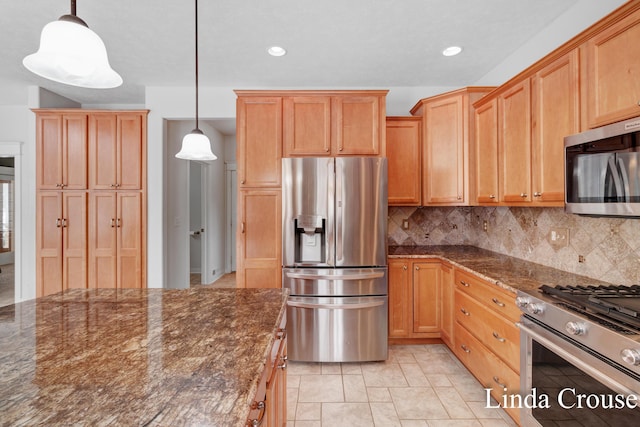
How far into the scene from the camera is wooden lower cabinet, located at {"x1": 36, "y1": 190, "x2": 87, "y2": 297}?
333 cm

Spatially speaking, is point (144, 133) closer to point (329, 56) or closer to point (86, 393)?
point (329, 56)

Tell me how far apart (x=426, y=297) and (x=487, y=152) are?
1.43 metres

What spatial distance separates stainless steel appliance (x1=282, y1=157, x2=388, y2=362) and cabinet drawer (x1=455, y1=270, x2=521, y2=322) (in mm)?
630

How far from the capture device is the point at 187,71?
309cm

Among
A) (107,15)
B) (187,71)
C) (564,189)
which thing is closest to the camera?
(564,189)

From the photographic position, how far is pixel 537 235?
2.44m

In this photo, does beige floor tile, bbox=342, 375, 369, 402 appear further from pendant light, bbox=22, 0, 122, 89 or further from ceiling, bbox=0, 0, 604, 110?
ceiling, bbox=0, 0, 604, 110

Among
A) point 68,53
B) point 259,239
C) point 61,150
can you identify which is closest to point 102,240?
point 61,150

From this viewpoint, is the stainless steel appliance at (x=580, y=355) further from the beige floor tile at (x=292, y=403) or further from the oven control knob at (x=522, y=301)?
the beige floor tile at (x=292, y=403)

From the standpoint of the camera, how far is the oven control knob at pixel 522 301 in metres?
1.65

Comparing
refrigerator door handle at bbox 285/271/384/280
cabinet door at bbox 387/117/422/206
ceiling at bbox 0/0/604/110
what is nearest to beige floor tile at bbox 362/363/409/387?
refrigerator door handle at bbox 285/271/384/280

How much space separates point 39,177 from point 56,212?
418mm

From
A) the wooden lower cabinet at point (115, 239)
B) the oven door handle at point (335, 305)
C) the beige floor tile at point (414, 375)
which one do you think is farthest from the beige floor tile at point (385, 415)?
the wooden lower cabinet at point (115, 239)

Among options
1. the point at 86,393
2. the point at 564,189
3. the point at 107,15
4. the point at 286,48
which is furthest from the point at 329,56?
the point at 86,393
